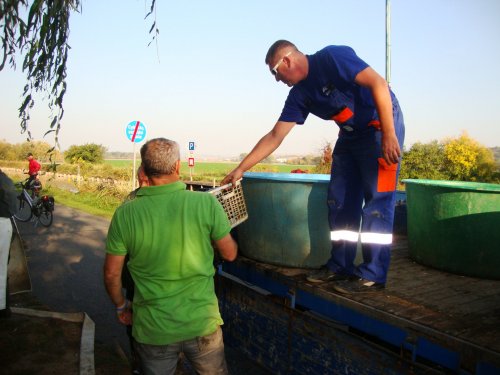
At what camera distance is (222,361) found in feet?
7.51

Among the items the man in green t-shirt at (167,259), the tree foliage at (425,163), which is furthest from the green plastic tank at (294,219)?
the tree foliage at (425,163)

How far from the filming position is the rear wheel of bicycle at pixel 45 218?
12062 mm

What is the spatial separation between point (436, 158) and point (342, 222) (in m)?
25.2

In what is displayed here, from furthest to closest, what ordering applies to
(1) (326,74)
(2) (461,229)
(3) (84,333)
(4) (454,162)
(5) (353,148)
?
(4) (454,162) < (3) (84,333) < (2) (461,229) < (5) (353,148) < (1) (326,74)

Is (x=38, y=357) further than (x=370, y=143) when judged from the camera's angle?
Yes

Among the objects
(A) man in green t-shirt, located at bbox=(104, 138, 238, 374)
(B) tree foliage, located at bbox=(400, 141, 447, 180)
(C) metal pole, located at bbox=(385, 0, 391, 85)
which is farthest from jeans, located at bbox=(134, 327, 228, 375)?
(B) tree foliage, located at bbox=(400, 141, 447, 180)

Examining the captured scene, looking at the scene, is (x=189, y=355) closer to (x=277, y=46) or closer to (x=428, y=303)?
(x=428, y=303)

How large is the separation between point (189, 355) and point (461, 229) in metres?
2.21

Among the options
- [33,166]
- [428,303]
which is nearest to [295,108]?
[428,303]

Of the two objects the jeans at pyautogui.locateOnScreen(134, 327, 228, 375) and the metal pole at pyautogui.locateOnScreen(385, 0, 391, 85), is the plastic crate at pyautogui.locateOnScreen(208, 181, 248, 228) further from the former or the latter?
the metal pole at pyautogui.locateOnScreen(385, 0, 391, 85)

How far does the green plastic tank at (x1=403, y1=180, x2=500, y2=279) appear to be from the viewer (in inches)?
123

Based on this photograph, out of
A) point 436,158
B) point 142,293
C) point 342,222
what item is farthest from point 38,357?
point 436,158

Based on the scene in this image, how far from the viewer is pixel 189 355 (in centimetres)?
224

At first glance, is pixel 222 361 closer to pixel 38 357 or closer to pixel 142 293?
pixel 142 293
